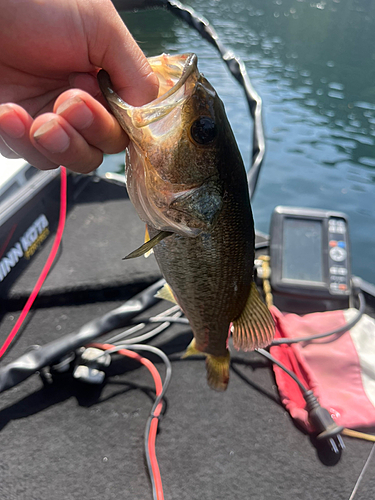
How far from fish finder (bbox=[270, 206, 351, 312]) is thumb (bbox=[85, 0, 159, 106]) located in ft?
5.90

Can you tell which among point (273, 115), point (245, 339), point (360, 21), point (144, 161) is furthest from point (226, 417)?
point (360, 21)

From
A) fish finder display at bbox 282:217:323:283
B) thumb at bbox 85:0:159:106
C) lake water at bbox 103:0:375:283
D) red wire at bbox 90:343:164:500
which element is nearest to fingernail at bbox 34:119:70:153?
thumb at bbox 85:0:159:106

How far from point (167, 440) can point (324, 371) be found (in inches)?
40.7

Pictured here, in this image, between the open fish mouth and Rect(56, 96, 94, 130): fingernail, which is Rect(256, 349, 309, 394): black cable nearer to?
the open fish mouth

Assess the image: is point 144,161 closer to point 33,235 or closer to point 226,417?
point 226,417

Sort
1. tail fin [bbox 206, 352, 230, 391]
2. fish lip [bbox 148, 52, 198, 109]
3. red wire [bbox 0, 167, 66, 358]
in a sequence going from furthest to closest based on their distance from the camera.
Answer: red wire [bbox 0, 167, 66, 358] → tail fin [bbox 206, 352, 230, 391] → fish lip [bbox 148, 52, 198, 109]

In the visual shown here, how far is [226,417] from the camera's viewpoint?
6.70 ft

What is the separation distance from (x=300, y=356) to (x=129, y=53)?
1.92 metres

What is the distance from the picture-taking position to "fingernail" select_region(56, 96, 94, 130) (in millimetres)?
904

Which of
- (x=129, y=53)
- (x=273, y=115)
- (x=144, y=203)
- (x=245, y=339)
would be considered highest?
(x=129, y=53)

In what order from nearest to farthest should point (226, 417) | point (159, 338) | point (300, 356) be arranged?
point (226, 417) < point (300, 356) < point (159, 338)

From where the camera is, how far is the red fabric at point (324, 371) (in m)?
1.93

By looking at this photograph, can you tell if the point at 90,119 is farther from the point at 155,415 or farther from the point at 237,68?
the point at 237,68

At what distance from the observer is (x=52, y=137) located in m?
0.88
